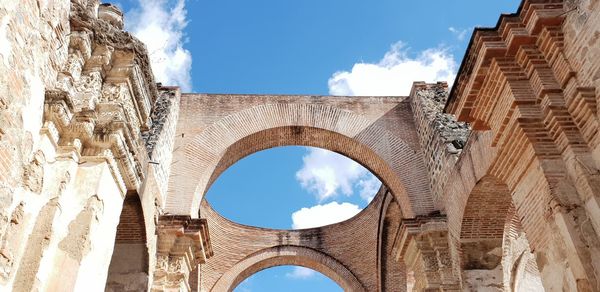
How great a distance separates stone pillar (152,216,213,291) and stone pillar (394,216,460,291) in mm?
2862

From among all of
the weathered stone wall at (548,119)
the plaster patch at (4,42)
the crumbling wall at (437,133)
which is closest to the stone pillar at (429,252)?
the crumbling wall at (437,133)

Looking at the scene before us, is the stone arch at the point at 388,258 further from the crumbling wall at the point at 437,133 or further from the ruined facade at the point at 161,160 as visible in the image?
the ruined facade at the point at 161,160

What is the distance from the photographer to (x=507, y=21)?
3684 mm

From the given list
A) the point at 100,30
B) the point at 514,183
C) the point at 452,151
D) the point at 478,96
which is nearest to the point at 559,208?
the point at 514,183

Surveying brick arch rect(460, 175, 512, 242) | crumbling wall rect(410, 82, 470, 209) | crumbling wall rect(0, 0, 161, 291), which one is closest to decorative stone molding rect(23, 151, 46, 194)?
crumbling wall rect(0, 0, 161, 291)

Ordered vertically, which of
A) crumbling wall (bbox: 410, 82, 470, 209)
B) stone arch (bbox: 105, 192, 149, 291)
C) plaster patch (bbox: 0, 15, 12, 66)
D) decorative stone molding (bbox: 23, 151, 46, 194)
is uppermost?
crumbling wall (bbox: 410, 82, 470, 209)

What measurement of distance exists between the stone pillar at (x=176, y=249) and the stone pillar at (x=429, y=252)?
2.86 meters

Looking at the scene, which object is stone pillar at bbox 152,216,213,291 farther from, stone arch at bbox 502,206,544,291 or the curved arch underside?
the curved arch underside

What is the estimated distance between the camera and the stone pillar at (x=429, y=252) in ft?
22.6

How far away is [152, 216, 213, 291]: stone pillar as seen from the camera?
6751mm

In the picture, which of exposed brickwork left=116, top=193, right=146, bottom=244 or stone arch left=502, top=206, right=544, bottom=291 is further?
stone arch left=502, top=206, right=544, bottom=291

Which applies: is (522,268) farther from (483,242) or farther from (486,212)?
(486,212)

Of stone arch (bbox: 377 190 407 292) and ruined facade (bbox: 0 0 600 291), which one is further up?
stone arch (bbox: 377 190 407 292)

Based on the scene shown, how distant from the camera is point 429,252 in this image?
7258 mm
